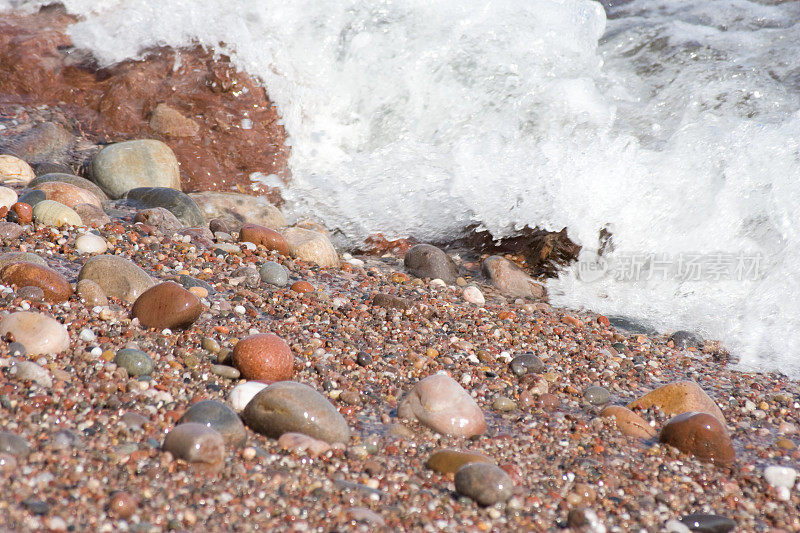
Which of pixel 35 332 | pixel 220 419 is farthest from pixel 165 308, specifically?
pixel 220 419

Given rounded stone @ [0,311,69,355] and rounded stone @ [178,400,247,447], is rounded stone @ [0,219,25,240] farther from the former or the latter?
A: rounded stone @ [178,400,247,447]

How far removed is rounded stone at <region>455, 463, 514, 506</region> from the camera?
1797mm

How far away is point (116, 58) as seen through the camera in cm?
488

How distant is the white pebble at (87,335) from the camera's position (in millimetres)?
2273

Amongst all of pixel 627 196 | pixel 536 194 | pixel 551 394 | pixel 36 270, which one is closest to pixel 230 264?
pixel 36 270

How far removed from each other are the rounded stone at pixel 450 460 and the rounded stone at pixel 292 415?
0.28 m

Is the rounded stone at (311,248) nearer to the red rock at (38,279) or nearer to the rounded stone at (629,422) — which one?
the red rock at (38,279)

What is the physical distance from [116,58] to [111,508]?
4228mm

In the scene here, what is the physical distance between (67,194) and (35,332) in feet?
5.05

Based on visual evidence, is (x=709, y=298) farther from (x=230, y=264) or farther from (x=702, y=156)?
(x=230, y=264)

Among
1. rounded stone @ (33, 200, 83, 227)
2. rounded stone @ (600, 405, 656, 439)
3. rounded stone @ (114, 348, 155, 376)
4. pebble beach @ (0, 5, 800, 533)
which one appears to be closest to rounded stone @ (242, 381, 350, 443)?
pebble beach @ (0, 5, 800, 533)

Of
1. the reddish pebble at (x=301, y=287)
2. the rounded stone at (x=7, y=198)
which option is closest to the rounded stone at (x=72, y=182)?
the rounded stone at (x=7, y=198)

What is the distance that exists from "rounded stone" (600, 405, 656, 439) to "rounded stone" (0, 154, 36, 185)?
3.42 metres

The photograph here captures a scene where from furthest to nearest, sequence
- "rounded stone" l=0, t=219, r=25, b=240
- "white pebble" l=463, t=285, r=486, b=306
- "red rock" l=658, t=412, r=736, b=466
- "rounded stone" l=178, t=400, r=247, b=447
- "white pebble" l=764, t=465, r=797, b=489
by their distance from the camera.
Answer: "white pebble" l=463, t=285, r=486, b=306 < "rounded stone" l=0, t=219, r=25, b=240 < "red rock" l=658, t=412, r=736, b=466 < "white pebble" l=764, t=465, r=797, b=489 < "rounded stone" l=178, t=400, r=247, b=447
